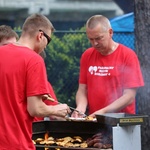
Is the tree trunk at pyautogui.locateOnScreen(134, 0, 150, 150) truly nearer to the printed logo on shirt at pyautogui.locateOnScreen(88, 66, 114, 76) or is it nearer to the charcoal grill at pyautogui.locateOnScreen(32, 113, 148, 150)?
the printed logo on shirt at pyautogui.locateOnScreen(88, 66, 114, 76)

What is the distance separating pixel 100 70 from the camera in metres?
6.28

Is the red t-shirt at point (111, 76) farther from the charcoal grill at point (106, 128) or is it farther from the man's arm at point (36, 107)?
the man's arm at point (36, 107)

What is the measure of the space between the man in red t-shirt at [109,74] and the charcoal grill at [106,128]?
6.9 inches

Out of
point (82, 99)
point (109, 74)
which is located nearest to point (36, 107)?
point (109, 74)

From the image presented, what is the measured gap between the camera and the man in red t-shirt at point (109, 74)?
6.12 m

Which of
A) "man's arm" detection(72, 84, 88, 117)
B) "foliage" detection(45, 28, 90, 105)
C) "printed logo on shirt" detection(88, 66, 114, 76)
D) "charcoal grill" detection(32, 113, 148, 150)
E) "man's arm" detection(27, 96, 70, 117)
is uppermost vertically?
"foliage" detection(45, 28, 90, 105)

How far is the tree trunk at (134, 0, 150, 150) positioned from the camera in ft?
23.4

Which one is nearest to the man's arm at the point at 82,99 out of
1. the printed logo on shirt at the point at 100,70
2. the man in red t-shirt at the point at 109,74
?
the man in red t-shirt at the point at 109,74

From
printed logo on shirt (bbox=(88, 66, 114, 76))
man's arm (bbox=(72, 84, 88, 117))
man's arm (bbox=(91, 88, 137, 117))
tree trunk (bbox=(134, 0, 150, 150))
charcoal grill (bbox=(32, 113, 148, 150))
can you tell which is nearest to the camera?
charcoal grill (bbox=(32, 113, 148, 150))

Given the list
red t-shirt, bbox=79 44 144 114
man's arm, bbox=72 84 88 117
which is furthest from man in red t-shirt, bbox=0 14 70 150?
man's arm, bbox=72 84 88 117

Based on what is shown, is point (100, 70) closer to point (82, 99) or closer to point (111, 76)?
point (111, 76)

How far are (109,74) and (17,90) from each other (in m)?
1.58

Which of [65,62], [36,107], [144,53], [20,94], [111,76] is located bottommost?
[36,107]

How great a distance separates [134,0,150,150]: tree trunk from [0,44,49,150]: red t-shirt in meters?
2.50
